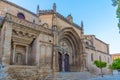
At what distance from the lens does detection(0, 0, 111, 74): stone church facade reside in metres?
14.9

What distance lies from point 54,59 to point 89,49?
46.0 feet

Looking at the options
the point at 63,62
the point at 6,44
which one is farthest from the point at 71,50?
the point at 6,44

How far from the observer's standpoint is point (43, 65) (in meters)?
17.8

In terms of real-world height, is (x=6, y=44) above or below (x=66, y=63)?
above

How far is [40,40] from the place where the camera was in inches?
705

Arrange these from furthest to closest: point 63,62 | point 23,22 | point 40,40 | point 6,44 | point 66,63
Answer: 1. point 66,63
2. point 63,62
3. point 40,40
4. point 23,22
5. point 6,44

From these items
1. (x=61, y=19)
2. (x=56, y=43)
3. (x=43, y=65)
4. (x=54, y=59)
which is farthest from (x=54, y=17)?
(x=43, y=65)

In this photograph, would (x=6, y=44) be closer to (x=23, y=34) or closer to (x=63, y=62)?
(x=23, y=34)

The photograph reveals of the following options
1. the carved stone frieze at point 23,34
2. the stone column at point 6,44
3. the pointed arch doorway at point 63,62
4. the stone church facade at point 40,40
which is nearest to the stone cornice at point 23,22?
the stone church facade at point 40,40

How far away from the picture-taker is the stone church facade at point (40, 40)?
48.8ft

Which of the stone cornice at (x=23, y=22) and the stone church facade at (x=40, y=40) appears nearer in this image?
the stone cornice at (x=23, y=22)

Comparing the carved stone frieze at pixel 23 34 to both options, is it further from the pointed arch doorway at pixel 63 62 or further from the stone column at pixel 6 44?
the pointed arch doorway at pixel 63 62

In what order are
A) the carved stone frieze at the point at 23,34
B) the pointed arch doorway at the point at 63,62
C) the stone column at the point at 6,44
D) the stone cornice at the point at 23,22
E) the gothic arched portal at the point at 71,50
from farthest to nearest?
the gothic arched portal at the point at 71,50 < the pointed arch doorway at the point at 63,62 < the carved stone frieze at the point at 23,34 < the stone cornice at the point at 23,22 < the stone column at the point at 6,44

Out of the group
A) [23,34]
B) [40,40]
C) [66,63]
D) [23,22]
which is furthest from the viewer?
[66,63]
